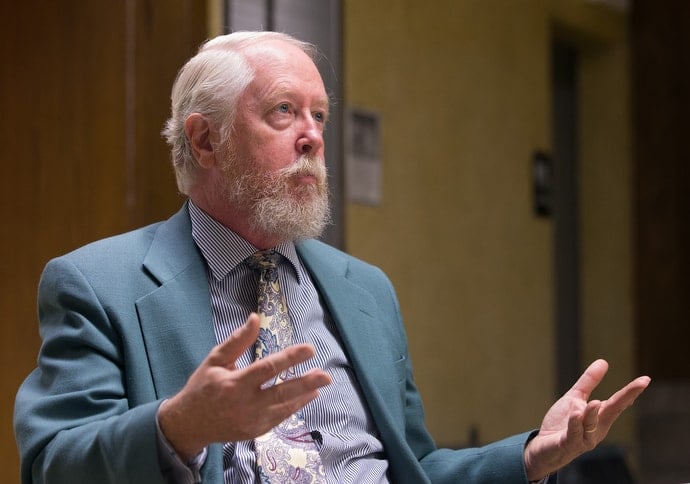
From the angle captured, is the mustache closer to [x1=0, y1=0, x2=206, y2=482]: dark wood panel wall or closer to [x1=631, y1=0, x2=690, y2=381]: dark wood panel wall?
[x1=0, y1=0, x2=206, y2=482]: dark wood panel wall

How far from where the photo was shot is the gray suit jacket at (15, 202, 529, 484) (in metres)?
1.85

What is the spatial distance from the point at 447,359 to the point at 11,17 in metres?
2.64

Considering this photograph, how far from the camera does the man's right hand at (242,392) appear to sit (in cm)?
165

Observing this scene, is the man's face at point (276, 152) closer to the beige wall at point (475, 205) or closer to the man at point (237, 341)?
the man at point (237, 341)

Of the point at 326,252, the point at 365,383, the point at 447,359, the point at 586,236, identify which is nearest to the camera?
the point at 365,383

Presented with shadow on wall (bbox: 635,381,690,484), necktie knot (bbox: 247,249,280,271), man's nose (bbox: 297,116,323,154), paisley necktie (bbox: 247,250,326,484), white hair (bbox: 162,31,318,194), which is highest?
white hair (bbox: 162,31,318,194)

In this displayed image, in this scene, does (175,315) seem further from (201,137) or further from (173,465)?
(201,137)

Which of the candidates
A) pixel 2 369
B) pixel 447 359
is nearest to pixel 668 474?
pixel 447 359

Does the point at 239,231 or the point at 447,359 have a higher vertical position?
the point at 239,231

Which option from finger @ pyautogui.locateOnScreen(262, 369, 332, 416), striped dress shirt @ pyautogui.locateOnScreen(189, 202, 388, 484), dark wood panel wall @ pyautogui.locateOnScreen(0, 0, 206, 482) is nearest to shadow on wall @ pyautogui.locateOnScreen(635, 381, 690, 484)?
dark wood panel wall @ pyautogui.locateOnScreen(0, 0, 206, 482)

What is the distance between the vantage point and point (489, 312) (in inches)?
224

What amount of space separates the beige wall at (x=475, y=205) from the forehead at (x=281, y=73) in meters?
2.16

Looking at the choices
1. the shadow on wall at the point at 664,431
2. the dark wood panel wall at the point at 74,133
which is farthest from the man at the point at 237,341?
the shadow on wall at the point at 664,431

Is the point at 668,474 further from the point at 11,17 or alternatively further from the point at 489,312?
the point at 11,17
